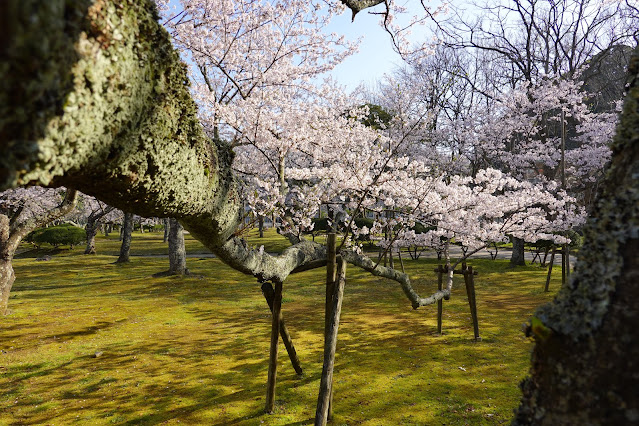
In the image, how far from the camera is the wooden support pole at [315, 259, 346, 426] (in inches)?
174

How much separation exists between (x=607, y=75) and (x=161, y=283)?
89.3 feet

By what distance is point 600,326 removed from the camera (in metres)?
0.87

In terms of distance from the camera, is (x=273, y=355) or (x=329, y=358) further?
(x=273, y=355)

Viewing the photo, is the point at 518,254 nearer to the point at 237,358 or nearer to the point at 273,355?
the point at 237,358

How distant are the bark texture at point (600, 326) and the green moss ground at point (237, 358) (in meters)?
4.37

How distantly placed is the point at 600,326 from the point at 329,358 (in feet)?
13.7

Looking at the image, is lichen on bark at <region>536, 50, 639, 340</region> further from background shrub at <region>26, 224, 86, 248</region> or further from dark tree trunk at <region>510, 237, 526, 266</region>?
background shrub at <region>26, 224, 86, 248</region>

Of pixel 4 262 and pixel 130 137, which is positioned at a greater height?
pixel 130 137

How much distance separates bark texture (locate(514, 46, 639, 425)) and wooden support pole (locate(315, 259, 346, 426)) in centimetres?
381

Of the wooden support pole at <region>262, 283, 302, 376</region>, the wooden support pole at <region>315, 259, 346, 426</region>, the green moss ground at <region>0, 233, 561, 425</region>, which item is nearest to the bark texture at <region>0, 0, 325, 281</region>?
the wooden support pole at <region>315, 259, 346, 426</region>

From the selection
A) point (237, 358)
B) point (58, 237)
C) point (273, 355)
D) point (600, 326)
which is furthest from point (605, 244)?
point (58, 237)

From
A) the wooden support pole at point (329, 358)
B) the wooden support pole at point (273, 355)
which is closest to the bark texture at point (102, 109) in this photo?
the wooden support pole at point (329, 358)

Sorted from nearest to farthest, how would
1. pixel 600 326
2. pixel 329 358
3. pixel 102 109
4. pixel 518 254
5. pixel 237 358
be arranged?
pixel 600 326 → pixel 102 109 → pixel 329 358 → pixel 237 358 → pixel 518 254

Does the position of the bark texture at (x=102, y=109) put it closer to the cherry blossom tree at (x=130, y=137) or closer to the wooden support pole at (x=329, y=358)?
the cherry blossom tree at (x=130, y=137)
